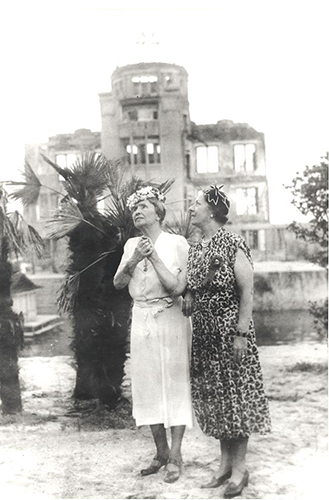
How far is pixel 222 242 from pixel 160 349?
78 centimetres

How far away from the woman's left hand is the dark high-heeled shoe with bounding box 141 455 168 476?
0.96 m

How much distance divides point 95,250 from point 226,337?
1797 mm

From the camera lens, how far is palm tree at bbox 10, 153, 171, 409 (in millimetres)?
4215

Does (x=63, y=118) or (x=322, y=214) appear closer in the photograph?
(x=63, y=118)

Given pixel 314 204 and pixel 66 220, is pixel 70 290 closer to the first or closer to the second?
pixel 66 220

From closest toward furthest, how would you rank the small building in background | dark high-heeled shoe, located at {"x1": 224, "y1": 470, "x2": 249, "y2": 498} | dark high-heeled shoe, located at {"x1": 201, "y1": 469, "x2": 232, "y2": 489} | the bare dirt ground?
dark high-heeled shoe, located at {"x1": 224, "y1": 470, "x2": 249, "y2": 498}
dark high-heeled shoe, located at {"x1": 201, "y1": 469, "x2": 232, "y2": 489}
the bare dirt ground
the small building in background

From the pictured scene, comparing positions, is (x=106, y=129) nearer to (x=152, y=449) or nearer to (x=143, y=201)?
(x=143, y=201)

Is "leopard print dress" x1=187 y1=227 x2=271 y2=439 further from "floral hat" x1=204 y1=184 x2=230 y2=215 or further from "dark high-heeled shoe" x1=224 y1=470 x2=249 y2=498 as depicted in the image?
"dark high-heeled shoe" x1=224 y1=470 x2=249 y2=498

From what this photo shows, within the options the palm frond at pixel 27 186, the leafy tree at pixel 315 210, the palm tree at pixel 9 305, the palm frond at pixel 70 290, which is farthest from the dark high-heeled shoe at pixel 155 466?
the leafy tree at pixel 315 210

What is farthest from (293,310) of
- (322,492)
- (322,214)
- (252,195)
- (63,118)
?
(63,118)

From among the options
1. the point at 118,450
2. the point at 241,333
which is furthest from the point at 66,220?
the point at 241,333

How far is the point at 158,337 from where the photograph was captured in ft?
10.0

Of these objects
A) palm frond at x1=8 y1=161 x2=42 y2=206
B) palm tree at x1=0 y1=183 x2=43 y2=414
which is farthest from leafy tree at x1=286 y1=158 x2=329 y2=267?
palm tree at x1=0 y1=183 x2=43 y2=414

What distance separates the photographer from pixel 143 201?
309 centimetres
